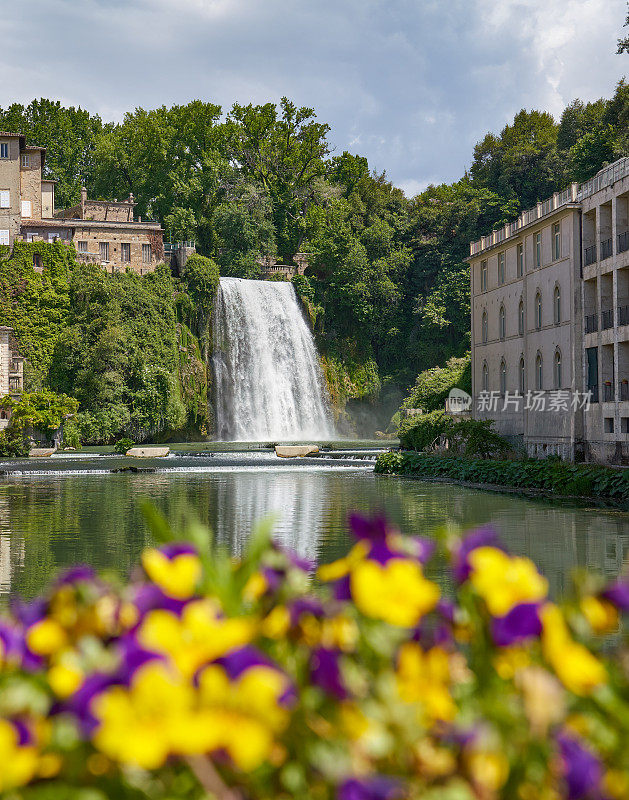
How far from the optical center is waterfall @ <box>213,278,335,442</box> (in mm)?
63031

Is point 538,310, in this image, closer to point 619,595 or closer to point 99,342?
point 99,342

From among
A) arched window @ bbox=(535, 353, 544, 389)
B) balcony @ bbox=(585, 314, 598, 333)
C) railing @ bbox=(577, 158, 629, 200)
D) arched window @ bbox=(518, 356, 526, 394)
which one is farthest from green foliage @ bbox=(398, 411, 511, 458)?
railing @ bbox=(577, 158, 629, 200)

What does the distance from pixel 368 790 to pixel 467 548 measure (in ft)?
1.84

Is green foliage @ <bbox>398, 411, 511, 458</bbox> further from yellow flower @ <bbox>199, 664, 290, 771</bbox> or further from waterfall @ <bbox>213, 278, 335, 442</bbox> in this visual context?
yellow flower @ <bbox>199, 664, 290, 771</bbox>

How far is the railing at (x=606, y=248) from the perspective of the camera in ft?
106

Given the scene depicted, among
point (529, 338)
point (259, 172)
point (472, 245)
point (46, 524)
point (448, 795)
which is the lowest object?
point (46, 524)

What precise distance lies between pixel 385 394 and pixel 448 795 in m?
74.2

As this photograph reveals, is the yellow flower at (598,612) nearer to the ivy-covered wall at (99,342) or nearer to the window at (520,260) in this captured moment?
the window at (520,260)

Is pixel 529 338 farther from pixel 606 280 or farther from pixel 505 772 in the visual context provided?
pixel 505 772

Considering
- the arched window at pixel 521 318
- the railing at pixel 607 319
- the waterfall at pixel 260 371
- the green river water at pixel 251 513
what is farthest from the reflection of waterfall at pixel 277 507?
the waterfall at pixel 260 371

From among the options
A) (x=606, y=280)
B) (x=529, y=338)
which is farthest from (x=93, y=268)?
(x=606, y=280)

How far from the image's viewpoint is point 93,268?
61.6m

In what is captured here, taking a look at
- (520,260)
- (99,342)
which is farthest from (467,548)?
(99,342)

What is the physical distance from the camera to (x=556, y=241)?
35.8 meters
